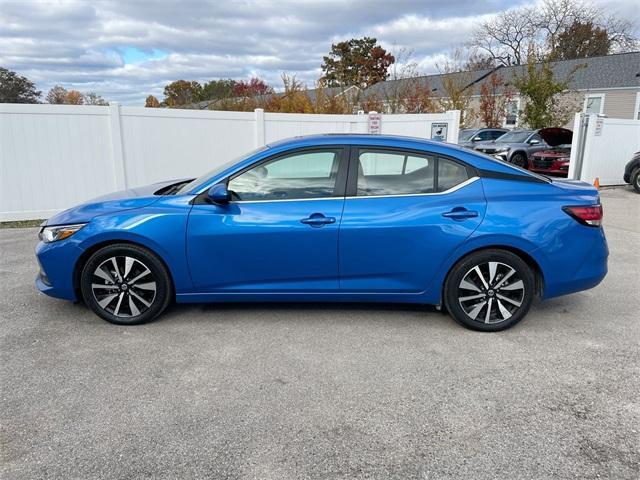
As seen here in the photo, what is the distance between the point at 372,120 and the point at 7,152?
22.2ft

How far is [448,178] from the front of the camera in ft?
12.6

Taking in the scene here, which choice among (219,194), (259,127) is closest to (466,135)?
(259,127)

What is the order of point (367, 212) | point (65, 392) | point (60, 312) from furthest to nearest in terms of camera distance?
1. point (60, 312)
2. point (367, 212)
3. point (65, 392)

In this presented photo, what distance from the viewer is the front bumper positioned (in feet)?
12.5

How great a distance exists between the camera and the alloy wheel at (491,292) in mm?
3799

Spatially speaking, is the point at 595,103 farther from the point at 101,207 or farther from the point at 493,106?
the point at 101,207

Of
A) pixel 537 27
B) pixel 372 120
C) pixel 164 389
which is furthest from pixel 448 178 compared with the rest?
pixel 537 27

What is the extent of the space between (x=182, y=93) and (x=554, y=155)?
166 feet

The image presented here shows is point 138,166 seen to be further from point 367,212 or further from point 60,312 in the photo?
point 367,212

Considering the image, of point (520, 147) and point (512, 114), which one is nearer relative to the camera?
point (520, 147)

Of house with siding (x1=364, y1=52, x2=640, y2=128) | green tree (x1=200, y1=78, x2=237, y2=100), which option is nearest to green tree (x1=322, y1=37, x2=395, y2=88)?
green tree (x1=200, y1=78, x2=237, y2=100)

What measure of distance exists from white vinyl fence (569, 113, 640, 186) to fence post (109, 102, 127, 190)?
10.8 metres

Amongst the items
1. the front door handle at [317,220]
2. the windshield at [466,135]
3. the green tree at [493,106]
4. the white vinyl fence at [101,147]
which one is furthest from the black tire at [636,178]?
the green tree at [493,106]

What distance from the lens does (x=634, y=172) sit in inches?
477
